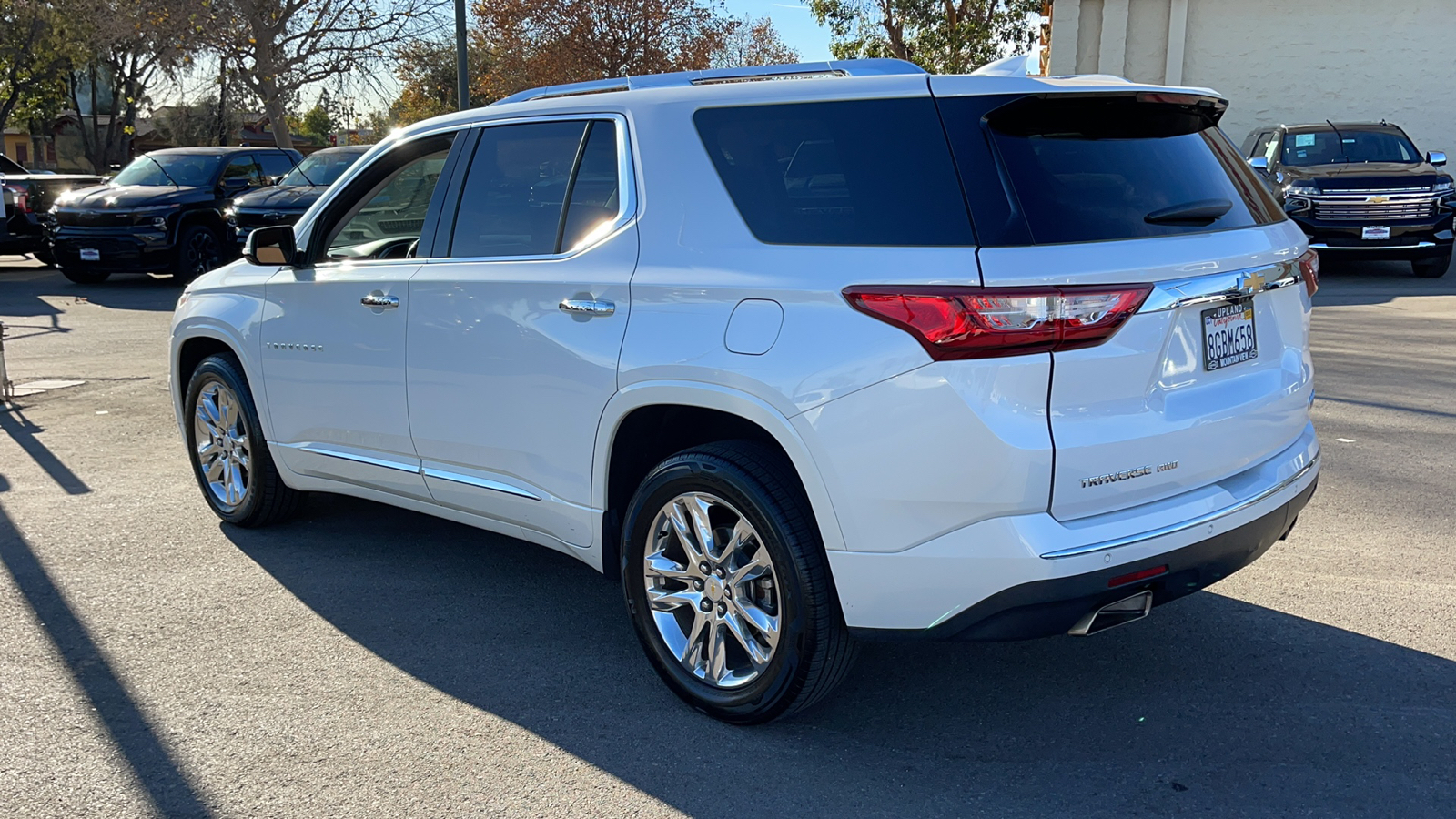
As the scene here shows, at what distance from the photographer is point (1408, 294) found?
13695mm

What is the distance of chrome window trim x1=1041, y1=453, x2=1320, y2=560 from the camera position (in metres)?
3.02

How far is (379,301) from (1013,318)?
8.34 feet

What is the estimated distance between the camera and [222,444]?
18.9 ft

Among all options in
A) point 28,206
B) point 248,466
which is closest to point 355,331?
point 248,466

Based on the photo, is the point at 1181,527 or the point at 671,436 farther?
the point at 671,436

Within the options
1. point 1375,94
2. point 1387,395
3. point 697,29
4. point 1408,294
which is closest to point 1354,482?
point 1387,395

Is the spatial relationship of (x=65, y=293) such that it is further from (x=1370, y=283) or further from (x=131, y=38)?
(x=131, y=38)

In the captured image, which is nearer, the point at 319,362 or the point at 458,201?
the point at 458,201

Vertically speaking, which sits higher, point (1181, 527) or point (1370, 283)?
point (1181, 527)

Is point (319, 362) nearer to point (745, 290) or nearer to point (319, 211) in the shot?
point (319, 211)

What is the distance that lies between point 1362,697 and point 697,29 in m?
34.9

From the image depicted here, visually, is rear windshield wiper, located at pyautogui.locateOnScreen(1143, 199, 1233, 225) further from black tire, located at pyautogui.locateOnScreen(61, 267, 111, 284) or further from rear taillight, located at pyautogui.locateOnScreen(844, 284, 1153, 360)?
black tire, located at pyautogui.locateOnScreen(61, 267, 111, 284)

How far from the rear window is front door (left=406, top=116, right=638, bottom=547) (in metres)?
1.21

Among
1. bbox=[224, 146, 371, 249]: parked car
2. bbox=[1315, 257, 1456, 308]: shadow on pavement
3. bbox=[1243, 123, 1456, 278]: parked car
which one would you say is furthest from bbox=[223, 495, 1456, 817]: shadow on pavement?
bbox=[1243, 123, 1456, 278]: parked car
